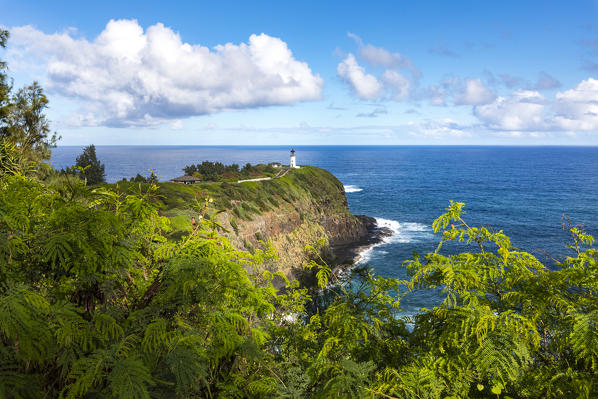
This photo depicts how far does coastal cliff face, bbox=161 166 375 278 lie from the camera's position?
39.5 m

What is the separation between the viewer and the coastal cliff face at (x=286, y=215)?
39.5 m

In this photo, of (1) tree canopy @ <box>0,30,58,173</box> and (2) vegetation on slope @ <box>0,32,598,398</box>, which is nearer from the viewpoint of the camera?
(2) vegetation on slope @ <box>0,32,598,398</box>

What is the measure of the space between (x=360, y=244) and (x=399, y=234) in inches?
362

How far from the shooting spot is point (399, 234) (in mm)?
58469

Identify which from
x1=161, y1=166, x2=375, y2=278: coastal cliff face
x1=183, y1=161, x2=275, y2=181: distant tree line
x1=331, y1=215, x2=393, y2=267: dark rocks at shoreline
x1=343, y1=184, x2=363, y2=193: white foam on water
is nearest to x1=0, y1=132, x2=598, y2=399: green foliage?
x1=161, y1=166, x2=375, y2=278: coastal cliff face

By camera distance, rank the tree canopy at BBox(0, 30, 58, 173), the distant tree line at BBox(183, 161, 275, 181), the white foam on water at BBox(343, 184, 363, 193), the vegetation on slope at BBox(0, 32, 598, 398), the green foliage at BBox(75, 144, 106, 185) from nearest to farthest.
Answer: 1. the vegetation on slope at BBox(0, 32, 598, 398)
2. the tree canopy at BBox(0, 30, 58, 173)
3. the green foliage at BBox(75, 144, 106, 185)
4. the distant tree line at BBox(183, 161, 275, 181)
5. the white foam on water at BBox(343, 184, 363, 193)

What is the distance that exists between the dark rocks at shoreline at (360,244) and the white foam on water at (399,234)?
0.76 meters

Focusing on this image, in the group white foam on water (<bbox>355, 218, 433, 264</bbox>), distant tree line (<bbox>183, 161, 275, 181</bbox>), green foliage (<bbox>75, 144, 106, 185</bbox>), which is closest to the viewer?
white foam on water (<bbox>355, 218, 433, 264</bbox>)

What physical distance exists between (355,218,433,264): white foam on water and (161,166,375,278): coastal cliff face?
234 cm

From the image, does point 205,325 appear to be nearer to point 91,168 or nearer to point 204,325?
point 204,325

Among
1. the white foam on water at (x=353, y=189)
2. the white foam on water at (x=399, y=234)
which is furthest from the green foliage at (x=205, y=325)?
the white foam on water at (x=353, y=189)

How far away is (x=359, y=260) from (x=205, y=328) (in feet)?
145

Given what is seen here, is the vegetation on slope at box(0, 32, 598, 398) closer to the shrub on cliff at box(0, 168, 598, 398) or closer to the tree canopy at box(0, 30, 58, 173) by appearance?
the shrub on cliff at box(0, 168, 598, 398)

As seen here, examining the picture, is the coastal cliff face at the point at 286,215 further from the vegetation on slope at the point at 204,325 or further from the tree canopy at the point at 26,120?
the vegetation on slope at the point at 204,325
